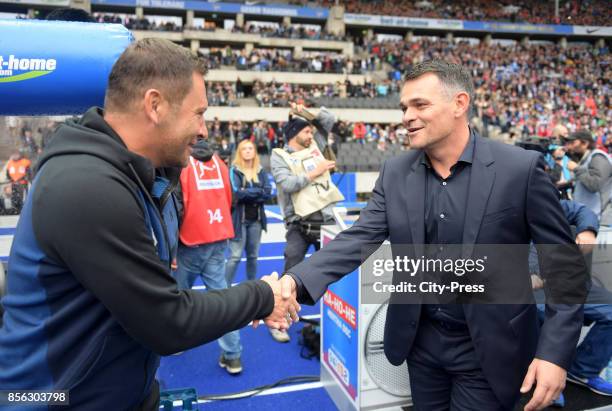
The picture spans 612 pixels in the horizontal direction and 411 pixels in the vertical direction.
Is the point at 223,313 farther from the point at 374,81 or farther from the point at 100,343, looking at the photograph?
the point at 374,81

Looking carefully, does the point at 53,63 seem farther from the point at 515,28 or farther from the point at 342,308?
the point at 515,28

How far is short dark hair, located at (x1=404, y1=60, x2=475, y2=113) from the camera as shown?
6.18ft

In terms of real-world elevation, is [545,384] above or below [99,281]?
below

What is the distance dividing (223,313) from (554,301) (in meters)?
1.22

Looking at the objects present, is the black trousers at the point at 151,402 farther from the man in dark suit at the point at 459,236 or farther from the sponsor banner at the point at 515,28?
the sponsor banner at the point at 515,28

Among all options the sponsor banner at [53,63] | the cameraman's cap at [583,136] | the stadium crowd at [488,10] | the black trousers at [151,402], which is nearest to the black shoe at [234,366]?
the black trousers at [151,402]

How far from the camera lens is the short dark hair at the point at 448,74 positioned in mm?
1884

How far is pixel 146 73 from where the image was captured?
4.49ft

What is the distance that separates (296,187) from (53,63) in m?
2.43

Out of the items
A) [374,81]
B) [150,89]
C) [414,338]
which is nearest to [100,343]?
[150,89]

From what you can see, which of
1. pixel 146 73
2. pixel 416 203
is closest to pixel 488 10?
pixel 416 203

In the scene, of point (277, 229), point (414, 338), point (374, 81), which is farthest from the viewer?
point (374, 81)

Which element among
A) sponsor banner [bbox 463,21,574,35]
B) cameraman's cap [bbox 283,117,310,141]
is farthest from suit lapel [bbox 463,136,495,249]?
sponsor banner [bbox 463,21,574,35]

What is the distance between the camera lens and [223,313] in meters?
1.37
